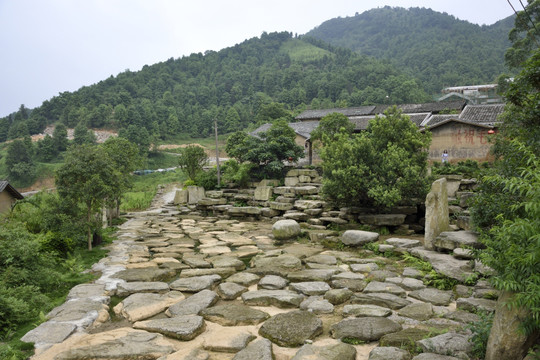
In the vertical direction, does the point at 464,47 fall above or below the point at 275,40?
below

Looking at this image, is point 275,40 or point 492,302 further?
point 275,40

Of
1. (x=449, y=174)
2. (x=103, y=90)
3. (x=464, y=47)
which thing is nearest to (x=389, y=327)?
(x=449, y=174)

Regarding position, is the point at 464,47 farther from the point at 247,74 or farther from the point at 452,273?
the point at 452,273

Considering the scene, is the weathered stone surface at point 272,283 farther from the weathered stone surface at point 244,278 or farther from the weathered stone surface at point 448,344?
the weathered stone surface at point 448,344

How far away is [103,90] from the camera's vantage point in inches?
2837

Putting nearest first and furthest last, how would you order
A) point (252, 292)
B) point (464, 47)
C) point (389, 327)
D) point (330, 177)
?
point (389, 327) → point (252, 292) → point (330, 177) → point (464, 47)

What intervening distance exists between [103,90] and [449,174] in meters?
73.6

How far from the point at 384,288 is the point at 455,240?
236 centimetres

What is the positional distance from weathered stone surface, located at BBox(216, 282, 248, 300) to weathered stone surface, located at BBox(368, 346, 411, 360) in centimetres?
259

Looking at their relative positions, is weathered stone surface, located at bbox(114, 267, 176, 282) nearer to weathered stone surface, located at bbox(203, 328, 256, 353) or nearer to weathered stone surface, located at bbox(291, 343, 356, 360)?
weathered stone surface, located at bbox(203, 328, 256, 353)

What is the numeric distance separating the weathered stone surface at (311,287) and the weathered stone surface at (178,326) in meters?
1.83

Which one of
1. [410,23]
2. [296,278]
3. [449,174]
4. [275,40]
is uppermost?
[410,23]

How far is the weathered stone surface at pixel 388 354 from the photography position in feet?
10.9

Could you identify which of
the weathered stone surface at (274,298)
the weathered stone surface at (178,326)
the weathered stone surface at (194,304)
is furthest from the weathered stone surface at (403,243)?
the weathered stone surface at (178,326)
